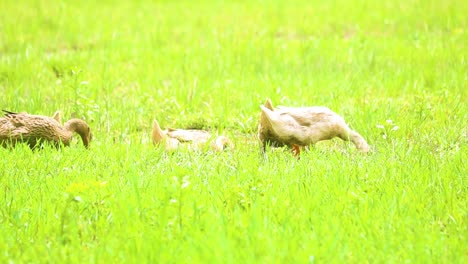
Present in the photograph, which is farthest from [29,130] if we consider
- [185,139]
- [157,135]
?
[185,139]

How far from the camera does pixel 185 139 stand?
17.5 feet

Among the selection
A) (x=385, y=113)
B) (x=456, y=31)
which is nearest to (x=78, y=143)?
(x=385, y=113)

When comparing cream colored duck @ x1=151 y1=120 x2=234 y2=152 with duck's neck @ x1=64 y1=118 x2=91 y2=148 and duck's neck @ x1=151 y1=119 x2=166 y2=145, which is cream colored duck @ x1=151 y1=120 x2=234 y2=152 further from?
duck's neck @ x1=64 y1=118 x2=91 y2=148

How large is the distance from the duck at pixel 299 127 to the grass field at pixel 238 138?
0.13 meters

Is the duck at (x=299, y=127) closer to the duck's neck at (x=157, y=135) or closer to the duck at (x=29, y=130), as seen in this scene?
the duck's neck at (x=157, y=135)

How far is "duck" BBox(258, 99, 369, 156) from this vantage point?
473 centimetres

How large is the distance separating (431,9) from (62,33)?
5808 millimetres

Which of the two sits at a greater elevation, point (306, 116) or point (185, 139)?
point (306, 116)

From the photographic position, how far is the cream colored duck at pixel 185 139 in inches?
204

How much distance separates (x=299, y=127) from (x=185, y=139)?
1.02 metres

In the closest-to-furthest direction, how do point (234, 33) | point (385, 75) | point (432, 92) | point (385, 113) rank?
point (385, 113) < point (432, 92) < point (385, 75) < point (234, 33)

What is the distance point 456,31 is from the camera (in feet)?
29.8

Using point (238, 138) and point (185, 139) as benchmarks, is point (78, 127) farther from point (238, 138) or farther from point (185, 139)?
point (238, 138)

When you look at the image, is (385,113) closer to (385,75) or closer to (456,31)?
(385,75)
